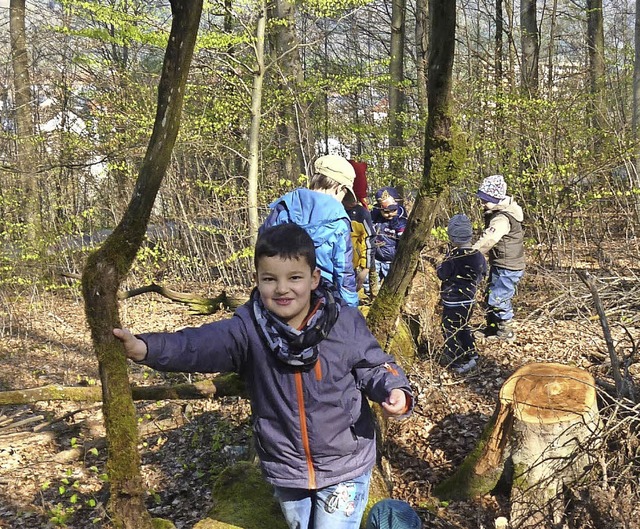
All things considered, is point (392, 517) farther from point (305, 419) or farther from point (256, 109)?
point (256, 109)

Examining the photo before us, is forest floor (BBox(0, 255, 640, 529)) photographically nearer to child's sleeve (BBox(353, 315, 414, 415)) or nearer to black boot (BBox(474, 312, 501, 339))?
black boot (BBox(474, 312, 501, 339))

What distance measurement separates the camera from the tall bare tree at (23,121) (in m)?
10.8

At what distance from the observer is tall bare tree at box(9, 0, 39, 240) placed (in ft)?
35.4

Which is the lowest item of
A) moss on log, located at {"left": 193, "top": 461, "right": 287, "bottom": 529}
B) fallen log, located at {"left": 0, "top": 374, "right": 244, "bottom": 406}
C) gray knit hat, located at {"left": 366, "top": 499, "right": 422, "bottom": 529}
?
moss on log, located at {"left": 193, "top": 461, "right": 287, "bottom": 529}

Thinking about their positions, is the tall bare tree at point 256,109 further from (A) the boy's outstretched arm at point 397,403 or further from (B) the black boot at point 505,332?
(A) the boy's outstretched arm at point 397,403

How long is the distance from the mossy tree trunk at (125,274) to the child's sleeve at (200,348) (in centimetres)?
17

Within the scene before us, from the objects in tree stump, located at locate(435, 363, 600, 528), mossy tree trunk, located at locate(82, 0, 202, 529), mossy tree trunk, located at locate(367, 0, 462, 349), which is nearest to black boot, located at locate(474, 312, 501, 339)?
tree stump, located at locate(435, 363, 600, 528)

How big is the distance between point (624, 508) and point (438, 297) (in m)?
4.12

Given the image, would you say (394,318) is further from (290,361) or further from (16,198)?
(16,198)

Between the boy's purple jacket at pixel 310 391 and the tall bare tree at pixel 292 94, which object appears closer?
the boy's purple jacket at pixel 310 391

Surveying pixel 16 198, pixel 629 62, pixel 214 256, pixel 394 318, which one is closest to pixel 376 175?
pixel 214 256

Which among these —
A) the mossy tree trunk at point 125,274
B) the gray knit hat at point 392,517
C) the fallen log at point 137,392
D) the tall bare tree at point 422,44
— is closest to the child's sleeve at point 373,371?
the gray knit hat at point 392,517

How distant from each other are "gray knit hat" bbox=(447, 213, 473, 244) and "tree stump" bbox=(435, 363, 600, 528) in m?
2.01

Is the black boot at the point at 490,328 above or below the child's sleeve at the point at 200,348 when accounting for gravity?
below
